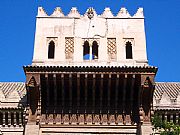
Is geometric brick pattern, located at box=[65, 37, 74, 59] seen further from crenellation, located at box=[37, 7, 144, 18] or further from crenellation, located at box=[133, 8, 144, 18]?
crenellation, located at box=[133, 8, 144, 18]

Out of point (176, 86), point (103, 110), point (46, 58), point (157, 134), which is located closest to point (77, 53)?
point (46, 58)

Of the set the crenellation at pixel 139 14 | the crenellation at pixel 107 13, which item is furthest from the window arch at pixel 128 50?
the crenellation at pixel 107 13

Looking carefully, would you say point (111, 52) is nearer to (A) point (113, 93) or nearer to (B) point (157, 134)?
(A) point (113, 93)

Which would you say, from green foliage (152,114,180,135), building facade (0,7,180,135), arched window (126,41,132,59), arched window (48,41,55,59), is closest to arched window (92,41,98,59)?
building facade (0,7,180,135)

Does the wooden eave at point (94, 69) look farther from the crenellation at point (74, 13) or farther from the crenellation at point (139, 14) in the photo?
the crenellation at point (74, 13)

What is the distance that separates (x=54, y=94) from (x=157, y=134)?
4.70 m

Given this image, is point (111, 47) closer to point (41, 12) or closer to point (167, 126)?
point (41, 12)

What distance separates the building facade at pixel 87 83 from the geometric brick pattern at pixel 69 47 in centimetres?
4

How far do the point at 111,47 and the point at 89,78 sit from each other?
2405 mm

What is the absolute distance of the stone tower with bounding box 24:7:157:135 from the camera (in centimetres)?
1844

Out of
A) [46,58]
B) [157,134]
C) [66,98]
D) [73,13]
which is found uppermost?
[73,13]

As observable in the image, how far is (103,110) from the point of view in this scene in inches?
750

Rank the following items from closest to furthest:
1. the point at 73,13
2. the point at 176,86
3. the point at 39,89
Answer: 1. the point at 39,89
2. the point at 73,13
3. the point at 176,86

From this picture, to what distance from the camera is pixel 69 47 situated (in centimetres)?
2023
